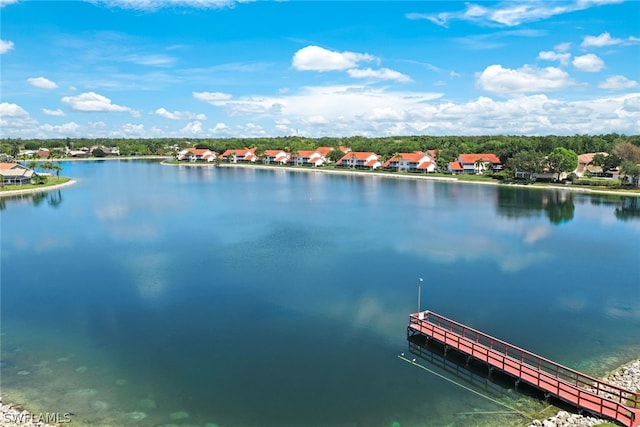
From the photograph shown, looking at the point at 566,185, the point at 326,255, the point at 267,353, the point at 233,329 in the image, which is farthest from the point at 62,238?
the point at 566,185

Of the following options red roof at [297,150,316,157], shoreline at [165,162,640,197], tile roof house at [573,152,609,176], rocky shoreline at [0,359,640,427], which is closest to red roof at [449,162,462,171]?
shoreline at [165,162,640,197]

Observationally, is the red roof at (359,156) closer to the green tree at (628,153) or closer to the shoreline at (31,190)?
the green tree at (628,153)

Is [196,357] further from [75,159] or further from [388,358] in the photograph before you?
[75,159]

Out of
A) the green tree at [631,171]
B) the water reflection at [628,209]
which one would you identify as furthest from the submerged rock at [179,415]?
the green tree at [631,171]

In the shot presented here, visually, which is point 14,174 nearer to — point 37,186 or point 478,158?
point 37,186

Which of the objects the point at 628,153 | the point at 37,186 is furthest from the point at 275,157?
the point at 628,153

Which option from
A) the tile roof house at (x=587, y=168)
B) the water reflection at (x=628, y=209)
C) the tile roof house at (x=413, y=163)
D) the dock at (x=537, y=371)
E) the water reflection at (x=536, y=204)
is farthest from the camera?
the tile roof house at (x=413, y=163)
